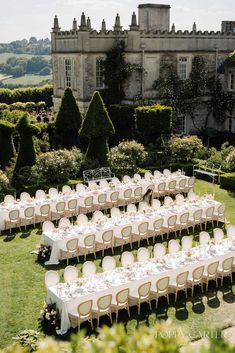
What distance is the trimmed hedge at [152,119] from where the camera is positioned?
30.8 m

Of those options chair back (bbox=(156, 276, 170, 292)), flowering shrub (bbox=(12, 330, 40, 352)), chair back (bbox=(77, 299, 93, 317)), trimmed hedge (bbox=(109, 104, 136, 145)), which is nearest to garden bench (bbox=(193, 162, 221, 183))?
trimmed hedge (bbox=(109, 104, 136, 145))

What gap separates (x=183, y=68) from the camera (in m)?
38.2

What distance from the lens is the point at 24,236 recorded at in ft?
63.9

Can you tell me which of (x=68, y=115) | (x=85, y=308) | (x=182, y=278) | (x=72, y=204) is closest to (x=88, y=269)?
(x=85, y=308)

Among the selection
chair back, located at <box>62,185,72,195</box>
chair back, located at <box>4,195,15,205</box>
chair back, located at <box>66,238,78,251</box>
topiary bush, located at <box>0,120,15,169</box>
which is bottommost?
chair back, located at <box>66,238,78,251</box>

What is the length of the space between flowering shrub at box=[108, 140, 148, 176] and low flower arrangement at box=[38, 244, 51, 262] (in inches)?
410

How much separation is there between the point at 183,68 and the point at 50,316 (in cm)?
2893

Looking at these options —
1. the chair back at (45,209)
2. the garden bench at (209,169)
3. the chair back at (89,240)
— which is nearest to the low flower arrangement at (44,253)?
the chair back at (89,240)

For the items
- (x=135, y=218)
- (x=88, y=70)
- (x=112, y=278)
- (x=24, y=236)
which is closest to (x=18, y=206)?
(x=24, y=236)

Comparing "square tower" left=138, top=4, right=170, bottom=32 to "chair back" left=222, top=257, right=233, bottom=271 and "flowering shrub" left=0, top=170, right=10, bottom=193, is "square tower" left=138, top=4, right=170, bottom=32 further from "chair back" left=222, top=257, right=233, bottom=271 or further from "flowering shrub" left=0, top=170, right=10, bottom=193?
"chair back" left=222, top=257, right=233, bottom=271

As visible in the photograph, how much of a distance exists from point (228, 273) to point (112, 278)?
13.1 feet

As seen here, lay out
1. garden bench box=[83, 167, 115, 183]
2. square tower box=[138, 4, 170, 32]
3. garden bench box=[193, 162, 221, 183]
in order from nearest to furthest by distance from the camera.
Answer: garden bench box=[83, 167, 115, 183] < garden bench box=[193, 162, 221, 183] < square tower box=[138, 4, 170, 32]

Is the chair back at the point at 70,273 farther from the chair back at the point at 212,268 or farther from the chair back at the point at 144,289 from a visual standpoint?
the chair back at the point at 212,268

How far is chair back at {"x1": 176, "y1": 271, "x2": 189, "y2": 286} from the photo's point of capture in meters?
14.3
